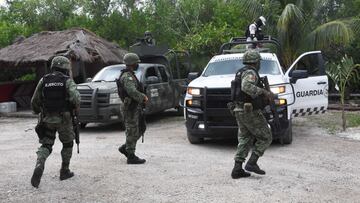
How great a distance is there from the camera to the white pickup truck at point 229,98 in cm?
863

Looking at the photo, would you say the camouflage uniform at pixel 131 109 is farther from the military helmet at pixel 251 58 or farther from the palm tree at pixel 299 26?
the palm tree at pixel 299 26

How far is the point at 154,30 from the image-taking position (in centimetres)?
2298

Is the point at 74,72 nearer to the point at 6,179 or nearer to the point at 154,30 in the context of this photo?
the point at 154,30

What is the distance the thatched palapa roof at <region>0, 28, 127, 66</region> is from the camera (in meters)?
17.4

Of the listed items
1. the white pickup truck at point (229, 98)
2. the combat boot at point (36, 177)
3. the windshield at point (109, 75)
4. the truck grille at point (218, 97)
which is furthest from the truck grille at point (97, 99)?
the combat boot at point (36, 177)

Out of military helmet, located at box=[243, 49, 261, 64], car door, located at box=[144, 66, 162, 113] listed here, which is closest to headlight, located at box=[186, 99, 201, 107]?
military helmet, located at box=[243, 49, 261, 64]

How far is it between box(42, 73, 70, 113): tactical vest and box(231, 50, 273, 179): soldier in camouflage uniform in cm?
227

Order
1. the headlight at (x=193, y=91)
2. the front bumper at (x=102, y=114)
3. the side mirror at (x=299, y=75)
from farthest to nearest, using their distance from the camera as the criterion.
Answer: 1. the front bumper at (x=102, y=114)
2. the side mirror at (x=299, y=75)
3. the headlight at (x=193, y=91)

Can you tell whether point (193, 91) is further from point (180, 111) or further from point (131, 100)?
point (180, 111)

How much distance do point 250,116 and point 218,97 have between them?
2.14m

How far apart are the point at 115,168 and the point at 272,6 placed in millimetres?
11246

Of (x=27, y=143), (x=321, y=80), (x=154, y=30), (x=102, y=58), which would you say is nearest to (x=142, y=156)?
(x=27, y=143)

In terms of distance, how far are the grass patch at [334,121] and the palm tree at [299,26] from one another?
2655 millimetres

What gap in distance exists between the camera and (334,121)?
504 inches
